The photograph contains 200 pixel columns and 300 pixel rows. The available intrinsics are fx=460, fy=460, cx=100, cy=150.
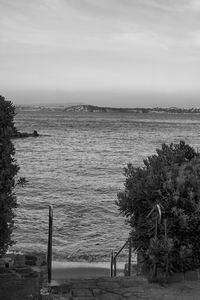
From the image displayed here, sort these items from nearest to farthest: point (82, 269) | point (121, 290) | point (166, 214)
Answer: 1. point (121, 290)
2. point (166, 214)
3. point (82, 269)

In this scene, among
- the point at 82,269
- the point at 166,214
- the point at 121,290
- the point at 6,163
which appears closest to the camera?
the point at 6,163

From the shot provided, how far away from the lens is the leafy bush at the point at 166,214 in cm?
692

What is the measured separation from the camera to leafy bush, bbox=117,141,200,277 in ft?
22.7

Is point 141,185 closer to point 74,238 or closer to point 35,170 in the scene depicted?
point 74,238

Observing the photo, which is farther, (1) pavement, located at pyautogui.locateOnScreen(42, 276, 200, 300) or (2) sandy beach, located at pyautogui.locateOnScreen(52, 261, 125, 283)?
(2) sandy beach, located at pyautogui.locateOnScreen(52, 261, 125, 283)

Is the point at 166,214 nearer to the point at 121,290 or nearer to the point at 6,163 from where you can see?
the point at 121,290

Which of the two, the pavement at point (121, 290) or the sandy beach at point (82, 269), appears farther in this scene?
the sandy beach at point (82, 269)

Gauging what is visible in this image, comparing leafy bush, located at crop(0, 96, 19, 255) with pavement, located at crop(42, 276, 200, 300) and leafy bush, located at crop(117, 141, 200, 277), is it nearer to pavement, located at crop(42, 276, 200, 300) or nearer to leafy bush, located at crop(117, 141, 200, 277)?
pavement, located at crop(42, 276, 200, 300)

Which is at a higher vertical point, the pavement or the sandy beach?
the pavement

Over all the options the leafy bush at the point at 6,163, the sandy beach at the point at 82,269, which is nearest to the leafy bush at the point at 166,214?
the leafy bush at the point at 6,163

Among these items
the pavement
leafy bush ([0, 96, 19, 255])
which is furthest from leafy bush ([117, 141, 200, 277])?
leafy bush ([0, 96, 19, 255])

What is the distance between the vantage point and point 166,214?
7.21 m

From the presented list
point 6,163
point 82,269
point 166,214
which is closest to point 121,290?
point 166,214

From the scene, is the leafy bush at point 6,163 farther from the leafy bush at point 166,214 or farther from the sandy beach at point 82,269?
the sandy beach at point 82,269
